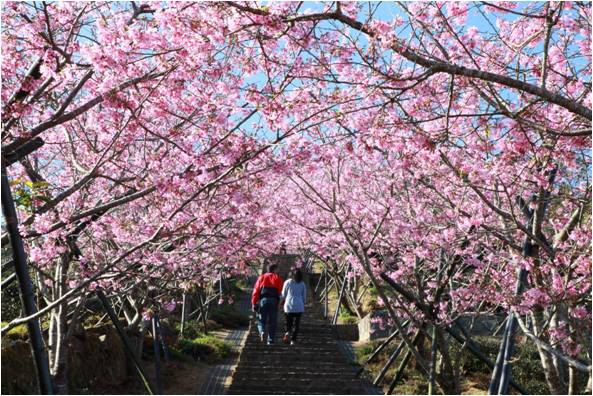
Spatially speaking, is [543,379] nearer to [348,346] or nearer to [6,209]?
[348,346]

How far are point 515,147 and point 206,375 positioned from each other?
871cm

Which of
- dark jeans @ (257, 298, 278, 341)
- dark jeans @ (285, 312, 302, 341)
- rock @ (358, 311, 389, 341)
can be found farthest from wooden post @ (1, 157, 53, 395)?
rock @ (358, 311, 389, 341)

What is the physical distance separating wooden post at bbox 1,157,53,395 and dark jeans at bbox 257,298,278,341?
690cm

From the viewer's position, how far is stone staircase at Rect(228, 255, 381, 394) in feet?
30.4

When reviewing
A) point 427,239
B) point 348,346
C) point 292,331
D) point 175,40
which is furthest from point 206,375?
point 175,40

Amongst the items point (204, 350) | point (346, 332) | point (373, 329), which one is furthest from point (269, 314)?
point (346, 332)

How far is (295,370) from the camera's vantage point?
32.6 feet

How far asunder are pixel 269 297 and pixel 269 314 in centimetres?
55

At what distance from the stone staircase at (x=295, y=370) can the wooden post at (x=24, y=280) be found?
5440 mm

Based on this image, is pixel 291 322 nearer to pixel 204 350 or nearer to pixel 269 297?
pixel 269 297

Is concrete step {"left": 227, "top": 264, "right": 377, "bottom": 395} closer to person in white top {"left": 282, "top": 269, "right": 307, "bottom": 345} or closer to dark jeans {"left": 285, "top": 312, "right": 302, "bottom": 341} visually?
dark jeans {"left": 285, "top": 312, "right": 302, "bottom": 341}

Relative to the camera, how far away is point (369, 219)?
9570mm

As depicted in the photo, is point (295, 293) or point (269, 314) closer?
point (295, 293)

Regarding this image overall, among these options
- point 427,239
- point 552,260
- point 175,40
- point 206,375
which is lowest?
point 206,375
